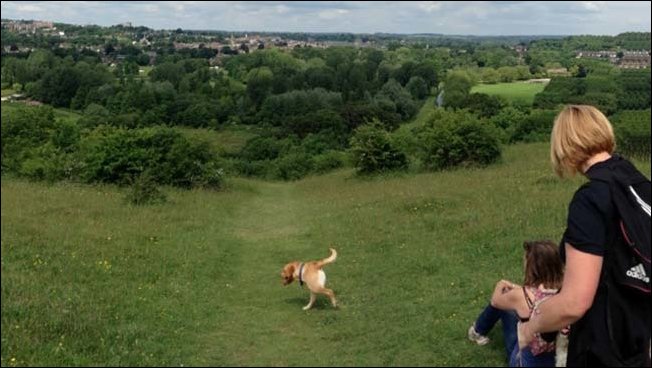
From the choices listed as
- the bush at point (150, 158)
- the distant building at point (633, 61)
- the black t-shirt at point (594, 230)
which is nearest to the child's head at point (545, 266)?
the black t-shirt at point (594, 230)

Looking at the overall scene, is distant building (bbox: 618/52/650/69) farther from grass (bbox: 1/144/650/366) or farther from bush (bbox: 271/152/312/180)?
bush (bbox: 271/152/312/180)

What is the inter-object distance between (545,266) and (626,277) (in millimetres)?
1998

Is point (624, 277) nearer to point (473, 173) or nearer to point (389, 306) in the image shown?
point (389, 306)

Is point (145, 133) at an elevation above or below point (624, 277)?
below

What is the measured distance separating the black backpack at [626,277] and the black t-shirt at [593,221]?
4cm

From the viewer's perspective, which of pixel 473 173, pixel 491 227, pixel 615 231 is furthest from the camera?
pixel 473 173

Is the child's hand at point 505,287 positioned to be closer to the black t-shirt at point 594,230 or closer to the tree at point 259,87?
the black t-shirt at point 594,230

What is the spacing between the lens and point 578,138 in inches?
168

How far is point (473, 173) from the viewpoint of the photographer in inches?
870

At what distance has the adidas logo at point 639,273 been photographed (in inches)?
151

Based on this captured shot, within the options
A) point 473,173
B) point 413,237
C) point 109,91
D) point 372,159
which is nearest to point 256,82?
point 109,91

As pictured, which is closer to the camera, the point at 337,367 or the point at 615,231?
the point at 615,231

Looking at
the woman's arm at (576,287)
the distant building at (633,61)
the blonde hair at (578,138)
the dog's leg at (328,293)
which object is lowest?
the dog's leg at (328,293)

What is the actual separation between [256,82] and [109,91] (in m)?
26.6
